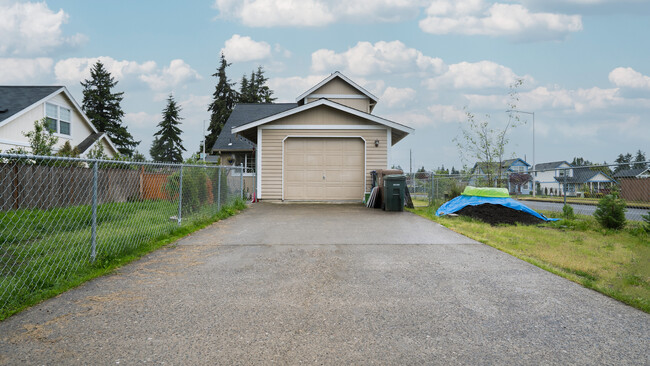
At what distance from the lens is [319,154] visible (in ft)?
50.9

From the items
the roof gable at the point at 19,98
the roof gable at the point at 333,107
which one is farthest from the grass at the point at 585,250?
the roof gable at the point at 19,98

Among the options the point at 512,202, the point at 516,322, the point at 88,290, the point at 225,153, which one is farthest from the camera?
the point at 225,153

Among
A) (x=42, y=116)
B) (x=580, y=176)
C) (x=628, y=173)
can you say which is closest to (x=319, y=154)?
(x=580, y=176)

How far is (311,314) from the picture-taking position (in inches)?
132

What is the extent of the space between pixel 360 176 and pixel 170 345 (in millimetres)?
13046

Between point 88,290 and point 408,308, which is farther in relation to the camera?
point 88,290

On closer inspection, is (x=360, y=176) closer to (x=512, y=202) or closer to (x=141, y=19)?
(x=512, y=202)

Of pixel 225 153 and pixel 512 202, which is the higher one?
pixel 225 153

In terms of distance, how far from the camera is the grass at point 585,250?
431 centimetres

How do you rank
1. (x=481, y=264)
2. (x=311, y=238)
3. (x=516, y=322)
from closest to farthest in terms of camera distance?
(x=516, y=322), (x=481, y=264), (x=311, y=238)

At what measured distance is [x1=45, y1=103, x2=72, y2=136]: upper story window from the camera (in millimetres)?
18609

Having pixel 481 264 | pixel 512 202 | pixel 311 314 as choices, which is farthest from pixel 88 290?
pixel 512 202

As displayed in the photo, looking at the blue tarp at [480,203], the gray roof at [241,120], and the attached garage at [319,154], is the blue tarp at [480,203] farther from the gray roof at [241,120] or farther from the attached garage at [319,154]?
the gray roof at [241,120]

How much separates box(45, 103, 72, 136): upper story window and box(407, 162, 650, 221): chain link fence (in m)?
18.0
